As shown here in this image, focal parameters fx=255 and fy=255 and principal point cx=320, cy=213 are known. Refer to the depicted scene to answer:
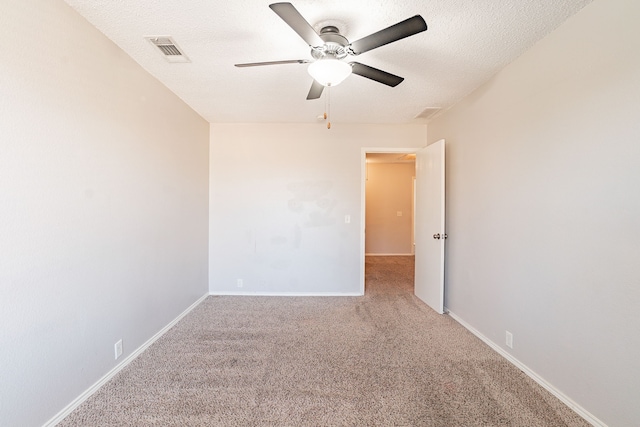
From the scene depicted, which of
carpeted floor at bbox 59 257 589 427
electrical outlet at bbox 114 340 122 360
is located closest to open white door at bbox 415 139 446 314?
carpeted floor at bbox 59 257 589 427

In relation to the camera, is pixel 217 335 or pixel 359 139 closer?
pixel 217 335

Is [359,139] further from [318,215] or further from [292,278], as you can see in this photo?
[292,278]

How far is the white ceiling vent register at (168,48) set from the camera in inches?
71.9

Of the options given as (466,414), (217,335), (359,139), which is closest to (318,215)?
(359,139)

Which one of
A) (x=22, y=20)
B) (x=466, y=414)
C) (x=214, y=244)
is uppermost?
(x=22, y=20)

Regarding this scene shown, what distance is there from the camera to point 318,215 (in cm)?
370

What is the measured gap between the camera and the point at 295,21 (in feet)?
4.30

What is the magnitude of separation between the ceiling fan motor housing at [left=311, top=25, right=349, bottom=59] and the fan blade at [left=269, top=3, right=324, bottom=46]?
0.09 metres

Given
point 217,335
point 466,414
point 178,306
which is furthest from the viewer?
point 178,306

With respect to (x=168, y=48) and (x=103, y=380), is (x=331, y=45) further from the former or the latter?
(x=103, y=380)

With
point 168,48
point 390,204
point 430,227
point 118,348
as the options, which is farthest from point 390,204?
point 118,348

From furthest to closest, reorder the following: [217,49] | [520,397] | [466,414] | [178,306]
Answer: [178,306], [217,49], [520,397], [466,414]

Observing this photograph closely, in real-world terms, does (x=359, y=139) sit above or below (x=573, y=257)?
above

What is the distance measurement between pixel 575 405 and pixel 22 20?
382 centimetres
